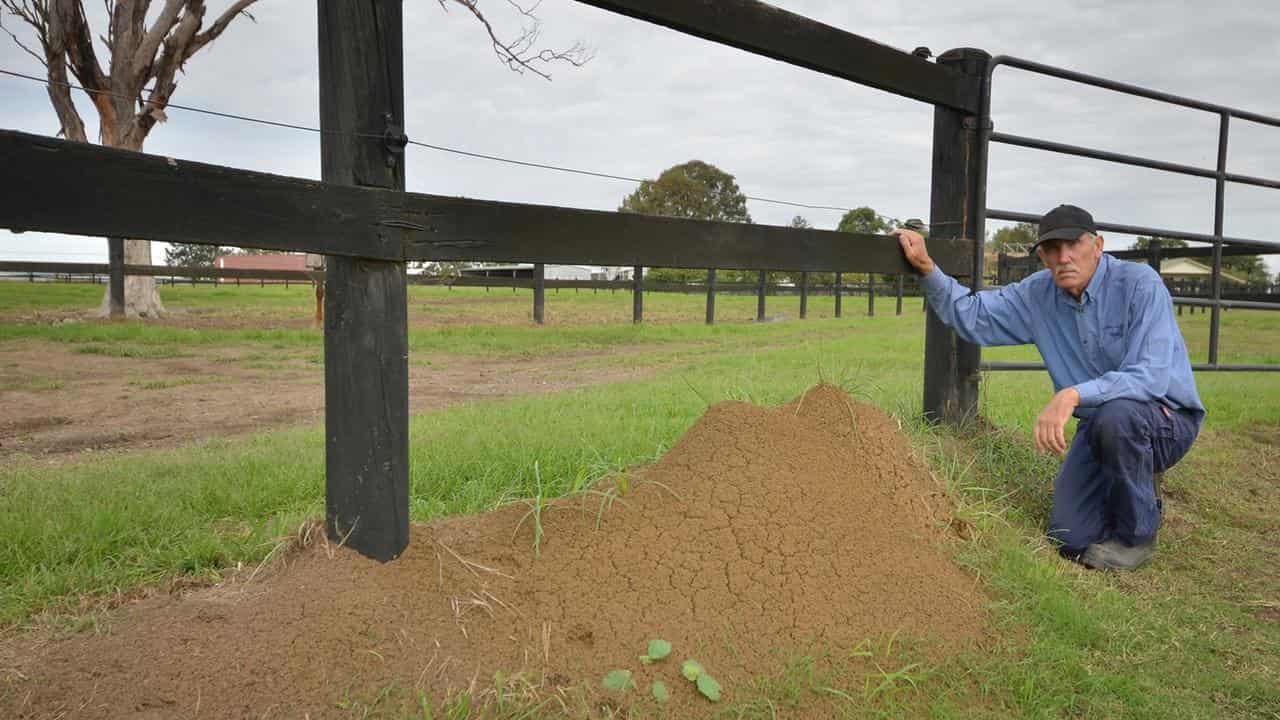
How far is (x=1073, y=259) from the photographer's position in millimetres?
3297

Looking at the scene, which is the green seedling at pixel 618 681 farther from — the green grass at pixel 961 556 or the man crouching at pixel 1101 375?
the man crouching at pixel 1101 375

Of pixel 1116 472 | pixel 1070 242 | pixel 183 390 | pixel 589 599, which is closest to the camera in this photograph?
pixel 589 599

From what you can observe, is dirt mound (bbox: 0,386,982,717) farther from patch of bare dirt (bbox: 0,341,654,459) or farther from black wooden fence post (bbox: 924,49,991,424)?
patch of bare dirt (bbox: 0,341,654,459)

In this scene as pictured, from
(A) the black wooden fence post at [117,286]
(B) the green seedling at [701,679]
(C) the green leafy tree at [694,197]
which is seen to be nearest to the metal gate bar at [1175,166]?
(B) the green seedling at [701,679]

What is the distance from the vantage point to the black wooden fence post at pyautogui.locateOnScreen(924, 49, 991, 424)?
406 cm

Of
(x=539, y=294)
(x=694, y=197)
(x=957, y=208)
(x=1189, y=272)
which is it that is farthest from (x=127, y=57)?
(x=1189, y=272)

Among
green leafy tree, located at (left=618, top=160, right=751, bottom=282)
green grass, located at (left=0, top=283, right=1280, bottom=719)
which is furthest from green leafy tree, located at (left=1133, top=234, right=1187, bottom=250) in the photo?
green leafy tree, located at (left=618, top=160, right=751, bottom=282)

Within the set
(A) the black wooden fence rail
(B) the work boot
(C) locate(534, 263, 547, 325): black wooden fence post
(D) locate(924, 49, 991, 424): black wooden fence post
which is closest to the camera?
(A) the black wooden fence rail

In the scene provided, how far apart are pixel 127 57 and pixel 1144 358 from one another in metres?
17.2

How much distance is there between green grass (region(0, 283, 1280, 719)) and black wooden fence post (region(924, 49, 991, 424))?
23 centimetres

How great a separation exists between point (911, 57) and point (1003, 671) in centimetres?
281

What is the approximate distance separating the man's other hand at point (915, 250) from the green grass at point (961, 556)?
27.5 inches

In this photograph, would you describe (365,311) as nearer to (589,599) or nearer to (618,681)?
(589,599)

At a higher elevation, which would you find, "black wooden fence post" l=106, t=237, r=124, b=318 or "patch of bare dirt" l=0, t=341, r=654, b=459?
"black wooden fence post" l=106, t=237, r=124, b=318
